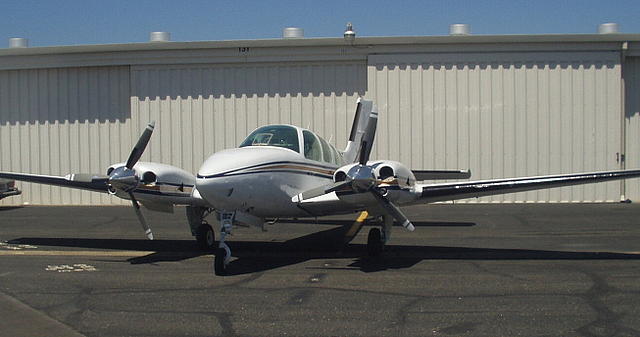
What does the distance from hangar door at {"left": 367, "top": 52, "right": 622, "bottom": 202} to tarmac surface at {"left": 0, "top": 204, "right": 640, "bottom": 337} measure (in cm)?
713

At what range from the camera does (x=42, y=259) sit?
41.3 ft

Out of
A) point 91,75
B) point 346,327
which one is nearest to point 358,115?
point 346,327

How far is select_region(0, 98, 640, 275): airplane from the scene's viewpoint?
11047 millimetres

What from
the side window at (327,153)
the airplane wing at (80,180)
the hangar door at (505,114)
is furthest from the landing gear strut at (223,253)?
the hangar door at (505,114)

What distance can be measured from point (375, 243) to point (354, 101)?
13.5m

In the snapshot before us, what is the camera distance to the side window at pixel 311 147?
12.9m

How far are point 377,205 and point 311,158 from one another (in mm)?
1891

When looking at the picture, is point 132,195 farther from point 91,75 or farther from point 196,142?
point 91,75

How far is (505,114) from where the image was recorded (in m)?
24.6

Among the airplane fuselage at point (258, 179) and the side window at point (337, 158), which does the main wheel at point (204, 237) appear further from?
the side window at point (337, 158)

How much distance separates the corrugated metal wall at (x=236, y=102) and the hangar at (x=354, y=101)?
42 mm

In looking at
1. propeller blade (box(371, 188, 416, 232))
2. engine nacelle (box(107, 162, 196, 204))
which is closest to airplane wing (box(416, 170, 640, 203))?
propeller blade (box(371, 188, 416, 232))

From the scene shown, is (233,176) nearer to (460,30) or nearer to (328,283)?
(328,283)

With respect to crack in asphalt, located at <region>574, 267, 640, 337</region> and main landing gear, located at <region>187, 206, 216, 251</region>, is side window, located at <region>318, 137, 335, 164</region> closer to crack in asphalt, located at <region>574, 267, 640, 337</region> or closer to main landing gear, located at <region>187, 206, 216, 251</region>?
main landing gear, located at <region>187, 206, 216, 251</region>
